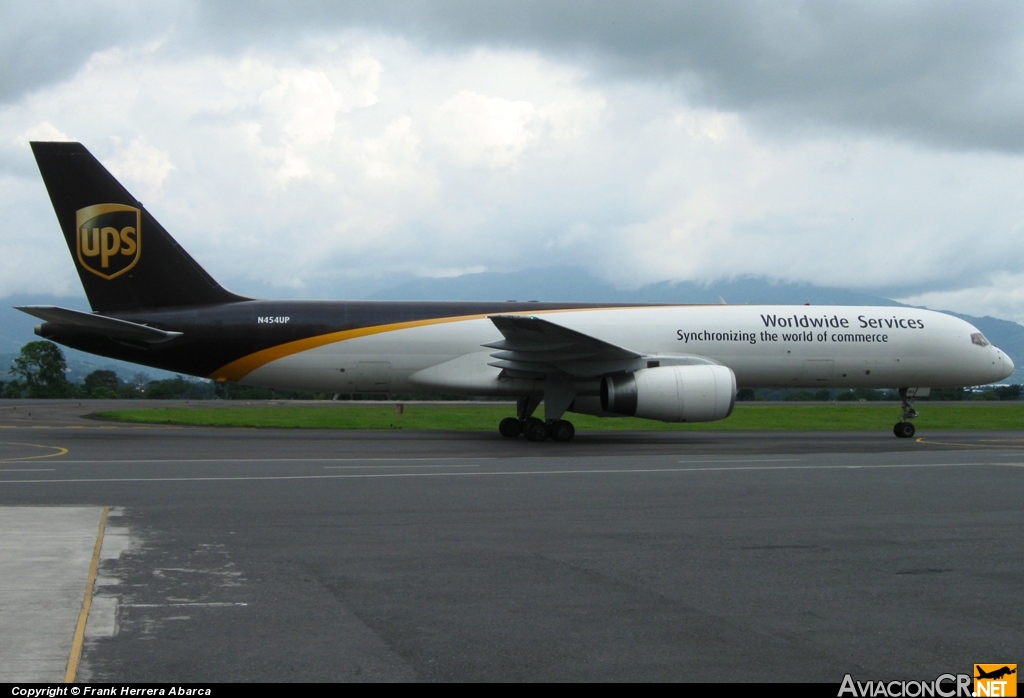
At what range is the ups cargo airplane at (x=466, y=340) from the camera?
2161cm

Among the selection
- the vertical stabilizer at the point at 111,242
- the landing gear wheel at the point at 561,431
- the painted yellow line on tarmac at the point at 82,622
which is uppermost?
the vertical stabilizer at the point at 111,242

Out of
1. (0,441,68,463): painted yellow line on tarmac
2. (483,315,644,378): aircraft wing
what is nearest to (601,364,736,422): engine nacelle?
(483,315,644,378): aircraft wing

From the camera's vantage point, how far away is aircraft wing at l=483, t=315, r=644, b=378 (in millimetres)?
20953

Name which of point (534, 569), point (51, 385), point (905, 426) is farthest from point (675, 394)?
point (51, 385)

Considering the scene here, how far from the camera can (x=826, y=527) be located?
9773mm

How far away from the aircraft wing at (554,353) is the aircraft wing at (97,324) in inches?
304

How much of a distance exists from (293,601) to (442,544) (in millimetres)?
2372

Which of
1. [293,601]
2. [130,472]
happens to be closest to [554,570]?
[293,601]

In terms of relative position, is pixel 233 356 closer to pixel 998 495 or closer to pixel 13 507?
pixel 13 507

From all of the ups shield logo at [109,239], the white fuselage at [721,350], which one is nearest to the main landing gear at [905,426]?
the white fuselage at [721,350]

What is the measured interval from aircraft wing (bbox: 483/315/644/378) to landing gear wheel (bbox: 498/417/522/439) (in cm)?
155

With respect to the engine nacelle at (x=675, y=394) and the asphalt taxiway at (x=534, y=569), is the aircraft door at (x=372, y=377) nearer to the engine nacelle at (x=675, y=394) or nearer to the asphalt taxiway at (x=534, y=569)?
the engine nacelle at (x=675, y=394)

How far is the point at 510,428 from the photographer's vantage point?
2369cm

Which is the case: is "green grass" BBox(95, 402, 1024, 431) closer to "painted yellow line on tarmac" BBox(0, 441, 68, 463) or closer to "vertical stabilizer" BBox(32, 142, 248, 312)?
"vertical stabilizer" BBox(32, 142, 248, 312)
